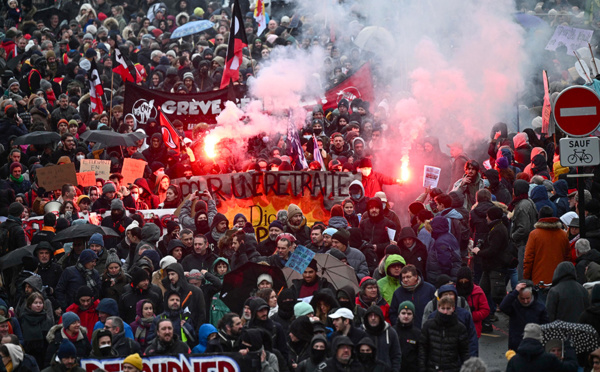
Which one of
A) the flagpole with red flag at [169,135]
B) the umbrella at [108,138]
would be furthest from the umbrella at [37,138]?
the flagpole with red flag at [169,135]

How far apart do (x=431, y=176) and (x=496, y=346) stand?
12.0 ft

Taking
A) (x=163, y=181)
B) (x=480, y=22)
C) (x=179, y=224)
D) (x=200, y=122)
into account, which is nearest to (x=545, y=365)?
(x=179, y=224)

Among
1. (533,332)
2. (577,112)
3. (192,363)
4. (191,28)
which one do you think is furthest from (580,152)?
(191,28)

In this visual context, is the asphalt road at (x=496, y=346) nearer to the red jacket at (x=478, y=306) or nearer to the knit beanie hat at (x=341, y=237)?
the red jacket at (x=478, y=306)

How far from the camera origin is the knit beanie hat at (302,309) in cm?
970

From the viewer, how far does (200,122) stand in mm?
19125

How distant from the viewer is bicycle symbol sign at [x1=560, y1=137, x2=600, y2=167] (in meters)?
9.42

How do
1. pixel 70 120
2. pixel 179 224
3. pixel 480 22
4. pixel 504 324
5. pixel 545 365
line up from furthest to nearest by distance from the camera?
pixel 480 22
pixel 70 120
pixel 179 224
pixel 504 324
pixel 545 365

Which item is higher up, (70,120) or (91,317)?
(70,120)

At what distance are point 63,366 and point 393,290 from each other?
12.2 ft

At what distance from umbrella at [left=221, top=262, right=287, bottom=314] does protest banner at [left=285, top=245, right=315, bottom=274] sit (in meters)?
0.23

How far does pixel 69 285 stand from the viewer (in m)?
11.5

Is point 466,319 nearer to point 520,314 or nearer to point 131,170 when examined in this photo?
point 520,314

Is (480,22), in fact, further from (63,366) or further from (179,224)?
(63,366)
